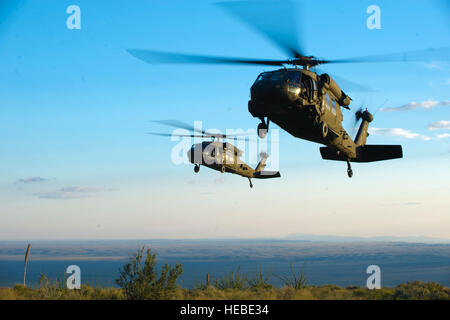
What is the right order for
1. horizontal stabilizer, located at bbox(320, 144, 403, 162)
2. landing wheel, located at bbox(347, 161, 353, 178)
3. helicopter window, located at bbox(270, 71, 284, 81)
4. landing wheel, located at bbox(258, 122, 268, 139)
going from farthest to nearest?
landing wheel, located at bbox(347, 161, 353, 178), horizontal stabilizer, located at bbox(320, 144, 403, 162), landing wheel, located at bbox(258, 122, 268, 139), helicopter window, located at bbox(270, 71, 284, 81)

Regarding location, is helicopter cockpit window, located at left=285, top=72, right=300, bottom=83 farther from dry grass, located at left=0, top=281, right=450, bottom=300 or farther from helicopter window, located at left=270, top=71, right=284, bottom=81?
dry grass, located at left=0, top=281, right=450, bottom=300

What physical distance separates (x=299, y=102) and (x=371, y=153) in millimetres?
9027

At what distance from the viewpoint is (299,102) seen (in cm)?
1770

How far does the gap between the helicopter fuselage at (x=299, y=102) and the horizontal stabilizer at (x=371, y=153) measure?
13.3 feet

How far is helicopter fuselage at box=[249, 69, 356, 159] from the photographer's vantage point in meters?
17.4

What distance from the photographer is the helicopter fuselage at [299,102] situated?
1736 cm

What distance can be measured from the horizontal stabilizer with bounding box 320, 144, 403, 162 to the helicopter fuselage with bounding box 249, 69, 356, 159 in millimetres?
4064

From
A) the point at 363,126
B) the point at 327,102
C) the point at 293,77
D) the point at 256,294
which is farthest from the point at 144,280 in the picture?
the point at 363,126

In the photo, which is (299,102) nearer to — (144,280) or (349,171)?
(349,171)

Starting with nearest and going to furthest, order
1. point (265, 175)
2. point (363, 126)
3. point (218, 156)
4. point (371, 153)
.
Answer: point (371, 153), point (363, 126), point (218, 156), point (265, 175)

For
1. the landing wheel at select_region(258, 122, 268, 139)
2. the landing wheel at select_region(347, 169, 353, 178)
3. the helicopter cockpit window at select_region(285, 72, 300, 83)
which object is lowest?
the landing wheel at select_region(347, 169, 353, 178)

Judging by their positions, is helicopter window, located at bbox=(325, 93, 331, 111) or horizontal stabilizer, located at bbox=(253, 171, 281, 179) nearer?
helicopter window, located at bbox=(325, 93, 331, 111)

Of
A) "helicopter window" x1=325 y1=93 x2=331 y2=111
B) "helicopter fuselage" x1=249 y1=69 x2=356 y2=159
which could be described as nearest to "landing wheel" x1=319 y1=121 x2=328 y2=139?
"helicopter fuselage" x1=249 y1=69 x2=356 y2=159
